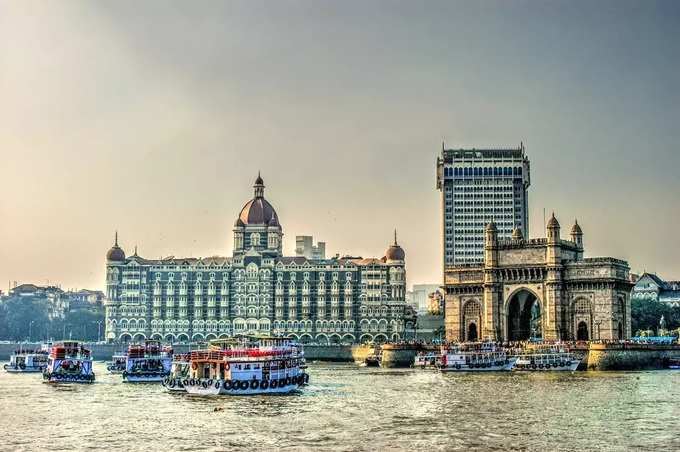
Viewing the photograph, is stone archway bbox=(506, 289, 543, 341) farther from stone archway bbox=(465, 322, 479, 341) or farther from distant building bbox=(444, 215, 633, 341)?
stone archway bbox=(465, 322, 479, 341)

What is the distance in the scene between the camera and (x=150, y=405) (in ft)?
270

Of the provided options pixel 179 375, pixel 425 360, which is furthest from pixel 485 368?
pixel 179 375

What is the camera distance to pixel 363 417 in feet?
239

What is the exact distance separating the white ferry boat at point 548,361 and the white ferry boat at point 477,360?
144 centimetres

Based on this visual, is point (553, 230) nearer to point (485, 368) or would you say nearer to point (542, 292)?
point (542, 292)

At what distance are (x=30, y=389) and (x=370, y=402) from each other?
3741cm

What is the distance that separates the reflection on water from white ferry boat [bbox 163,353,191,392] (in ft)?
5.05

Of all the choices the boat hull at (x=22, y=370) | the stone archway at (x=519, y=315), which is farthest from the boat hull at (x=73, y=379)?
the stone archway at (x=519, y=315)

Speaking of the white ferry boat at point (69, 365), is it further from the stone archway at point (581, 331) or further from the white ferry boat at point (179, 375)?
the stone archway at point (581, 331)

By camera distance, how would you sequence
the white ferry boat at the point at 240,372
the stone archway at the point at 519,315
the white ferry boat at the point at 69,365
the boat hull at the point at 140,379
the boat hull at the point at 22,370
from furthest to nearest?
the stone archway at the point at 519,315 → the boat hull at the point at 22,370 → the boat hull at the point at 140,379 → the white ferry boat at the point at 69,365 → the white ferry boat at the point at 240,372

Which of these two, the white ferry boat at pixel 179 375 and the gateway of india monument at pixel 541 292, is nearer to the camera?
the white ferry boat at pixel 179 375

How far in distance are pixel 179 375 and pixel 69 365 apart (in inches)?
829

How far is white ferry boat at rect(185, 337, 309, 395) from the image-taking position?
90.9 metres

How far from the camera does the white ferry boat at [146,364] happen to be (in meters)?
114
